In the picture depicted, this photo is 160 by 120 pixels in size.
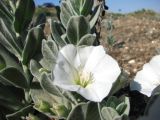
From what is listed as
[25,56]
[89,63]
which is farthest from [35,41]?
[89,63]

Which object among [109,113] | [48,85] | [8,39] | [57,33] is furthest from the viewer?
[8,39]

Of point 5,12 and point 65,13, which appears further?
point 5,12

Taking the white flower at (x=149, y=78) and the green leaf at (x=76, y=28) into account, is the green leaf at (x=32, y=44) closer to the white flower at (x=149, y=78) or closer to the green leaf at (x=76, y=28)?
the green leaf at (x=76, y=28)

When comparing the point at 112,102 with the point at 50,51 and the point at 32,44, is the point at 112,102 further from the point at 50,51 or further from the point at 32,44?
the point at 32,44

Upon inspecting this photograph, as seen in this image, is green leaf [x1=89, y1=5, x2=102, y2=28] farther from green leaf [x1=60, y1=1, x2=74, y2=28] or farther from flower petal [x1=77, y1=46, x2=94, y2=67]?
flower petal [x1=77, y1=46, x2=94, y2=67]

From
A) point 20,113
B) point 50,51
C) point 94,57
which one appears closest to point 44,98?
point 20,113

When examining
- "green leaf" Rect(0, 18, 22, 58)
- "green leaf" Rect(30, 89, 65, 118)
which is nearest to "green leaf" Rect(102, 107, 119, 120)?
"green leaf" Rect(30, 89, 65, 118)

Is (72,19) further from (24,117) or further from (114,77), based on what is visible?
(24,117)
